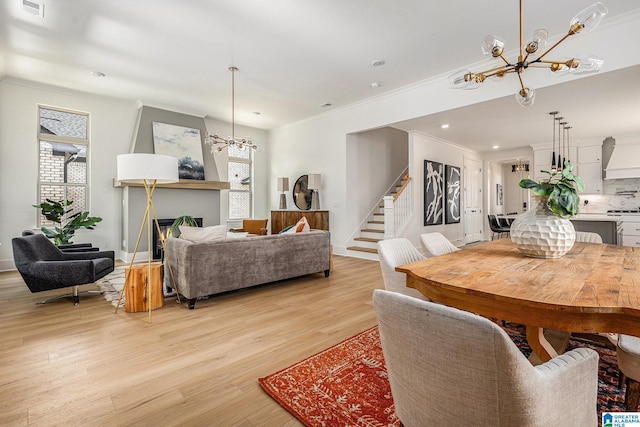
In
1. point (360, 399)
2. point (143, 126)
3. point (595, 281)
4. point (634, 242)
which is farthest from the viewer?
point (143, 126)

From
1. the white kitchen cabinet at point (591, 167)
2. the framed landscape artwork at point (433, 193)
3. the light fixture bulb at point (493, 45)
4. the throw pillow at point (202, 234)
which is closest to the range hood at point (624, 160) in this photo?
the white kitchen cabinet at point (591, 167)

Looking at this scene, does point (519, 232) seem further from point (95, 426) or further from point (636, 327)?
Result: point (95, 426)

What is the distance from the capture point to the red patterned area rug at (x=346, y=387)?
5.03ft

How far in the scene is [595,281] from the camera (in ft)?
4.29

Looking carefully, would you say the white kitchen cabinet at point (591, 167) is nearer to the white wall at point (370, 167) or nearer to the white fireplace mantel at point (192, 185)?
the white wall at point (370, 167)

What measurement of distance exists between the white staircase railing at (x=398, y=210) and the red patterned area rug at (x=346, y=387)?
3726mm

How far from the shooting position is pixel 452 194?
751cm

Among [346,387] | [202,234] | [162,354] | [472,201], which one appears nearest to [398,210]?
[472,201]

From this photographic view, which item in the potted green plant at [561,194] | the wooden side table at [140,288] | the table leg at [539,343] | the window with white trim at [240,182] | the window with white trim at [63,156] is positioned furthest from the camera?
the window with white trim at [240,182]

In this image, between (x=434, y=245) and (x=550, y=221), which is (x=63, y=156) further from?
(x=550, y=221)

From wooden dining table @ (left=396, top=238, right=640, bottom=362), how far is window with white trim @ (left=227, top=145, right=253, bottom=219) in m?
6.70

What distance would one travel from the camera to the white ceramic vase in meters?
1.74

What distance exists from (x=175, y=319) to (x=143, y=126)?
4638 millimetres

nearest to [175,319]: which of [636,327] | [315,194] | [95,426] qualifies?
[95,426]
